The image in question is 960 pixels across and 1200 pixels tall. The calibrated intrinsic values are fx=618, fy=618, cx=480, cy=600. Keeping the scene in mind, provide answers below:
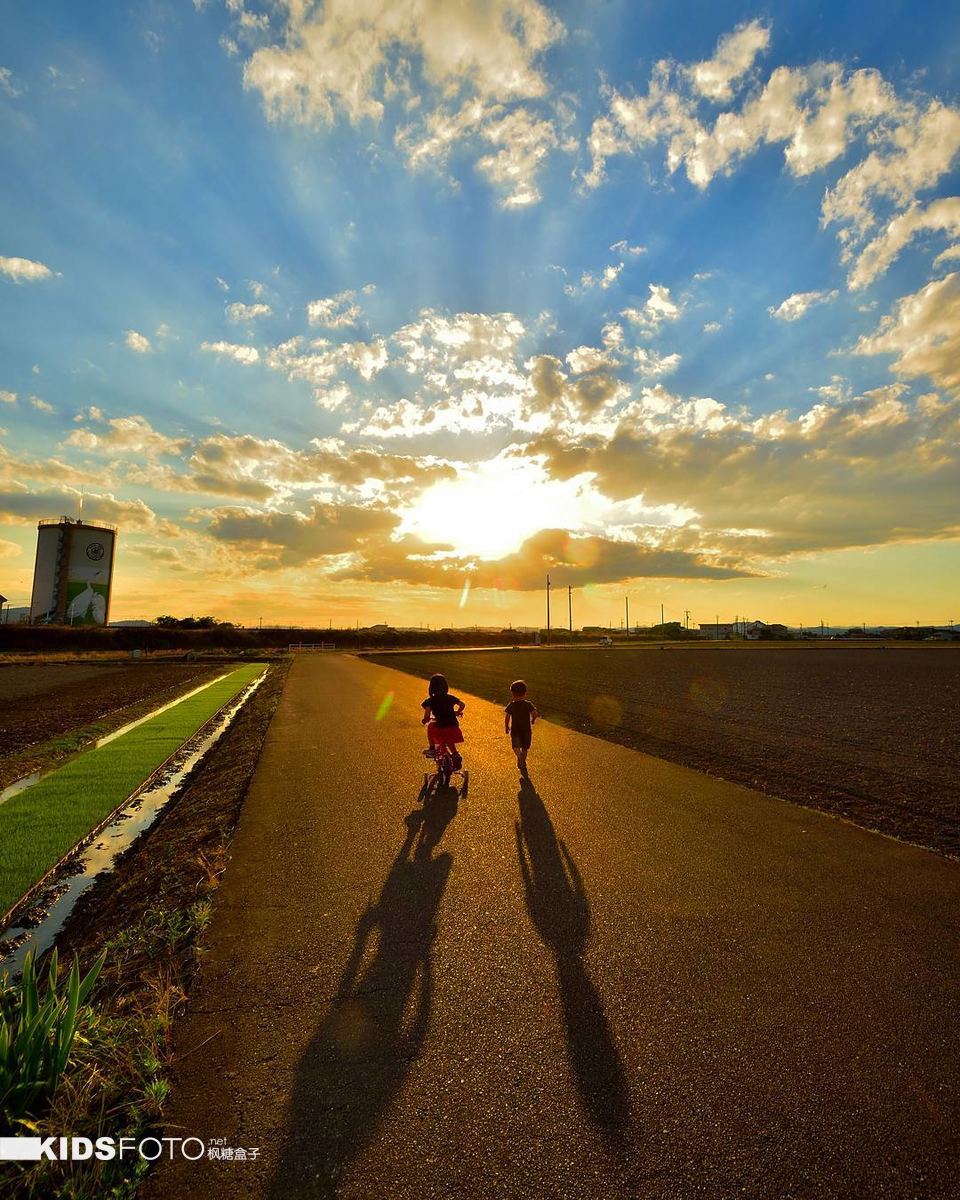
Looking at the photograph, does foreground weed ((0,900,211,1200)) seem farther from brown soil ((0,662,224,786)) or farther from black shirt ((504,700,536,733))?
brown soil ((0,662,224,786))

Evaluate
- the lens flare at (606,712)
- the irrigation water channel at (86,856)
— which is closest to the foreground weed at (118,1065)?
the irrigation water channel at (86,856)

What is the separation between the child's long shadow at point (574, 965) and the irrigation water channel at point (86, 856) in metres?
4.33

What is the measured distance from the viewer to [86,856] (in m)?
7.73

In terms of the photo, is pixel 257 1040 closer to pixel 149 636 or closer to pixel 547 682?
pixel 547 682

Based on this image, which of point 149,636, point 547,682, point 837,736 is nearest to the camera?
point 837,736

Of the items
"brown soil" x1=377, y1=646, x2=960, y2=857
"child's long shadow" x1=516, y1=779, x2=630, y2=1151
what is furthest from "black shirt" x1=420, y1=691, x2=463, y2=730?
"brown soil" x1=377, y1=646, x2=960, y2=857

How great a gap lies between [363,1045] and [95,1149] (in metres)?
1.33

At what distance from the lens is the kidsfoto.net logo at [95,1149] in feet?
8.84

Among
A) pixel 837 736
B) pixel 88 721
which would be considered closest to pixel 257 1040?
pixel 837 736

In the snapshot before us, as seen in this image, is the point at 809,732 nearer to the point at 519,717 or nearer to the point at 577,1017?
the point at 519,717

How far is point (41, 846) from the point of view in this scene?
777 cm

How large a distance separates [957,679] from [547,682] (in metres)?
20.9

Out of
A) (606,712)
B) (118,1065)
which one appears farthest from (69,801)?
(606,712)

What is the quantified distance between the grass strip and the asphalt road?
2391 mm
